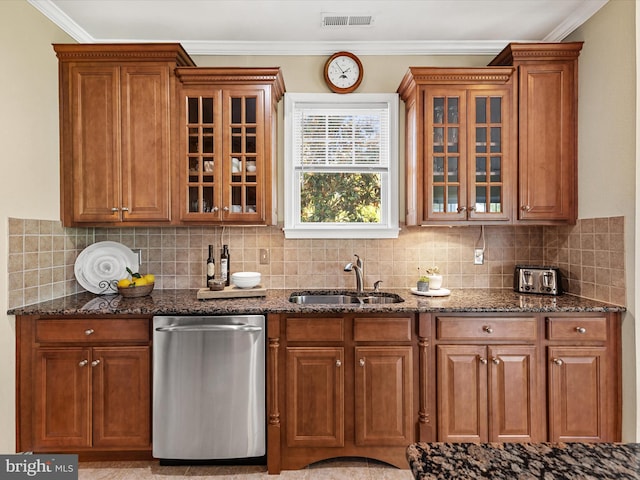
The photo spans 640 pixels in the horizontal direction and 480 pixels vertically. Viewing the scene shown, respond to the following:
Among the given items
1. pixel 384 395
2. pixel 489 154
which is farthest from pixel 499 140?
pixel 384 395

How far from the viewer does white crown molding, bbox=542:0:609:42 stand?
2.46 metres

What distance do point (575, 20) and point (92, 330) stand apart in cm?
369

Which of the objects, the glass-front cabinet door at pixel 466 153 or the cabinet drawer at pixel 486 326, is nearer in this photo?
the cabinet drawer at pixel 486 326

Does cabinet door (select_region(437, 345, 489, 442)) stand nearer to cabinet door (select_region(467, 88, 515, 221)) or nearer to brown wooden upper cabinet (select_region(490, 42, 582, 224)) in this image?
cabinet door (select_region(467, 88, 515, 221))

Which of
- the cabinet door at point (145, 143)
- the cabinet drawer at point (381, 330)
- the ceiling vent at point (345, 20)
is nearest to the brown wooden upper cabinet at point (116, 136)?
the cabinet door at point (145, 143)

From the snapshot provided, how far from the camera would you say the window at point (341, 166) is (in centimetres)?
303

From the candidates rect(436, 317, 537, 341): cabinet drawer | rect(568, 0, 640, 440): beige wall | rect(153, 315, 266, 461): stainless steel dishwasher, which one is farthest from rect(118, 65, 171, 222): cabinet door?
rect(568, 0, 640, 440): beige wall

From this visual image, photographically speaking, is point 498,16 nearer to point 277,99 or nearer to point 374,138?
point 374,138

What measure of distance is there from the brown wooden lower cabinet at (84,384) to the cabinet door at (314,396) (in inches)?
34.0

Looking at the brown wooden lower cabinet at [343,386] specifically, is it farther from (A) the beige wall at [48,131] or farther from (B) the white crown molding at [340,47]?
(B) the white crown molding at [340,47]

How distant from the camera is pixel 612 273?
2350 millimetres

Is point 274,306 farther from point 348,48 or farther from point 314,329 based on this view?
point 348,48

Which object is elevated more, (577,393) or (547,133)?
(547,133)

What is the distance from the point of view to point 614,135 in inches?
91.4
